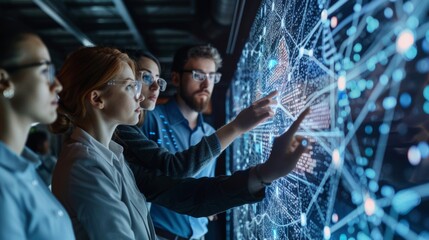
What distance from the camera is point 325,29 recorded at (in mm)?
664

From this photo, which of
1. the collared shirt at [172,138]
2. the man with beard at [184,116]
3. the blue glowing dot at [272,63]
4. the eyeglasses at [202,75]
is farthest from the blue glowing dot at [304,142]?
the eyeglasses at [202,75]

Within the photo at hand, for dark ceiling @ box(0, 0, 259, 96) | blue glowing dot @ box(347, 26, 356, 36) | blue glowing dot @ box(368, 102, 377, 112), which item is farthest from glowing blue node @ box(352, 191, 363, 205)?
dark ceiling @ box(0, 0, 259, 96)

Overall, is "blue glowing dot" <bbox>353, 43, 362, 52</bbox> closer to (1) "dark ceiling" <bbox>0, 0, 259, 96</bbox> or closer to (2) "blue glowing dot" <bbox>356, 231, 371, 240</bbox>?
(2) "blue glowing dot" <bbox>356, 231, 371, 240</bbox>

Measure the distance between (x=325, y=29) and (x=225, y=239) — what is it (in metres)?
2.44

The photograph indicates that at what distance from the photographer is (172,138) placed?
6.17 feet

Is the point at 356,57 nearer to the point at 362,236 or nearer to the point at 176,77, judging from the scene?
the point at 362,236

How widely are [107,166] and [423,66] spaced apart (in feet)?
2.56

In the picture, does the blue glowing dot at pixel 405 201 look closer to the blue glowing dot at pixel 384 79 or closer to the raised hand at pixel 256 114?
the blue glowing dot at pixel 384 79

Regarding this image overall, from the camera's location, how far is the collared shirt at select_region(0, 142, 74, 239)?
676 millimetres

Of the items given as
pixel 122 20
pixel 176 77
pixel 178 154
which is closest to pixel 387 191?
pixel 178 154

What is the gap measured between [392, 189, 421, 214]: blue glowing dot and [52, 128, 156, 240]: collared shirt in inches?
24.7

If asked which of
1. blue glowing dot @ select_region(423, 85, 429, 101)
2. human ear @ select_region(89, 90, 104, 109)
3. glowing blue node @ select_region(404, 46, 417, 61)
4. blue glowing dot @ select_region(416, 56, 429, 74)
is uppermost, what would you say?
glowing blue node @ select_region(404, 46, 417, 61)

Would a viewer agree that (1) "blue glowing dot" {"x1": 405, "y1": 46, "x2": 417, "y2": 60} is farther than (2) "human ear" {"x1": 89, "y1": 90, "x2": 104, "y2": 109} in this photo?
No

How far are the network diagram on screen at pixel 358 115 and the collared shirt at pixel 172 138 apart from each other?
927mm
